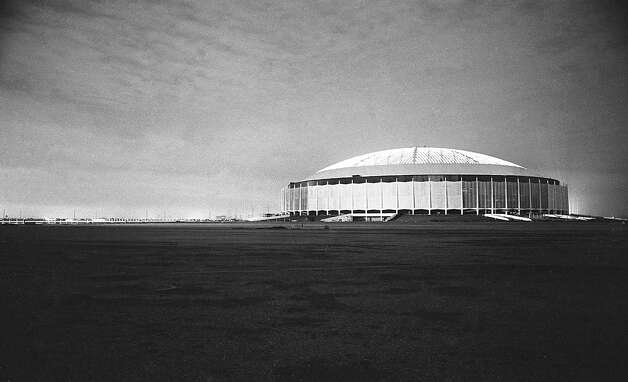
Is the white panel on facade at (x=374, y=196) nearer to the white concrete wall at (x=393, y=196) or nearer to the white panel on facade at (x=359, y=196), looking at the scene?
the white concrete wall at (x=393, y=196)

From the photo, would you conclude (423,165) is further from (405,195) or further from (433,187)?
(405,195)

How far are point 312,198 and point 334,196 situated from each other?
7385 millimetres

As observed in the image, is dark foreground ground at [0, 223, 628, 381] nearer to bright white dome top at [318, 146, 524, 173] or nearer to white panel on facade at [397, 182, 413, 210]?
white panel on facade at [397, 182, 413, 210]

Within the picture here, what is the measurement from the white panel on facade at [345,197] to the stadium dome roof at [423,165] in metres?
3.17

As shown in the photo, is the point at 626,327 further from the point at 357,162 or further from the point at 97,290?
the point at 357,162

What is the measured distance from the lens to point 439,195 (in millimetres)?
106938

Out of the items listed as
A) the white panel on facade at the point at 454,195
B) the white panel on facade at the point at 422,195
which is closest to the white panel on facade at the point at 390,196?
the white panel on facade at the point at 422,195

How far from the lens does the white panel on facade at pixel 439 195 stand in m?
107

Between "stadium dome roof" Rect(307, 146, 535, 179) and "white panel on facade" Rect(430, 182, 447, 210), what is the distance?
2.90m

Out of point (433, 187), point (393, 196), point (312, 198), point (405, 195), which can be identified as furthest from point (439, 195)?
point (312, 198)

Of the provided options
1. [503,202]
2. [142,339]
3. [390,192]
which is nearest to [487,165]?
[503,202]

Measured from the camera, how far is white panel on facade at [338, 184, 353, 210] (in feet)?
375

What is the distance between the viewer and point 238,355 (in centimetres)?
428

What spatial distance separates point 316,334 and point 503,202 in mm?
111217
